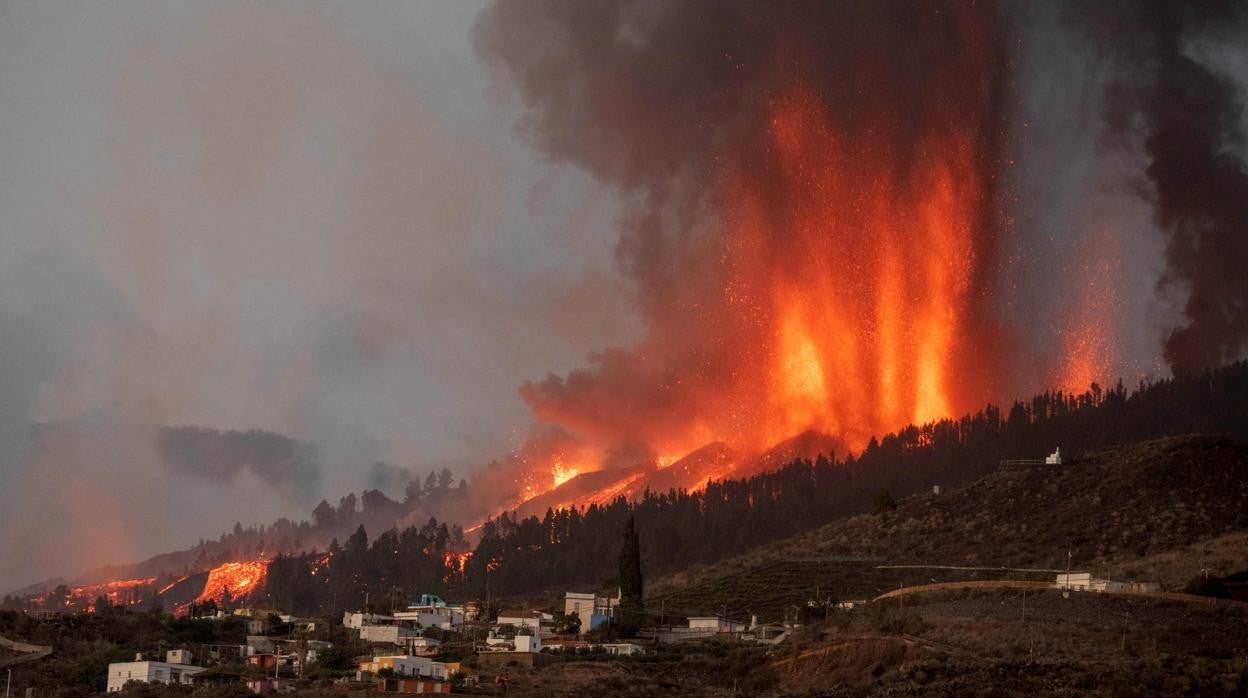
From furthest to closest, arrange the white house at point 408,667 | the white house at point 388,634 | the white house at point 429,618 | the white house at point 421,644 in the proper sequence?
the white house at point 429,618 < the white house at point 388,634 < the white house at point 421,644 < the white house at point 408,667

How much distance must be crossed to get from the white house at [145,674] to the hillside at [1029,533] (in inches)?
1609

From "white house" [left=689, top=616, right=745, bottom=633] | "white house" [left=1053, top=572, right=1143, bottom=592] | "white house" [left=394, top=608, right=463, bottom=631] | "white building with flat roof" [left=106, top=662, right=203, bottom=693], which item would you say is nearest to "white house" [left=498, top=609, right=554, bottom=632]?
"white house" [left=394, top=608, right=463, bottom=631]

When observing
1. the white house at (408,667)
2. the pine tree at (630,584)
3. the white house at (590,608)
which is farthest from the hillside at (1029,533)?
the white house at (408,667)

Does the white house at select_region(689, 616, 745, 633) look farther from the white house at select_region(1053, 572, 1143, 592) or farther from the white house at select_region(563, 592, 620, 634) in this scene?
the white house at select_region(1053, 572, 1143, 592)

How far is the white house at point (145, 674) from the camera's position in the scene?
89938 millimetres

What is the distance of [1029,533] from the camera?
121 meters

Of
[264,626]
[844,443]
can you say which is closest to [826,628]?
[264,626]

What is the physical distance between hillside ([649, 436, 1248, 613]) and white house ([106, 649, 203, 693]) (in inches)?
1609

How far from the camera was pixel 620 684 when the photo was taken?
285ft

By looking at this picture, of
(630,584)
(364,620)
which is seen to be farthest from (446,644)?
(630,584)

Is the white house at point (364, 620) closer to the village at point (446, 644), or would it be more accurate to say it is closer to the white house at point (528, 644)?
the village at point (446, 644)

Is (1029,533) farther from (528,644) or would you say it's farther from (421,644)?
(421,644)

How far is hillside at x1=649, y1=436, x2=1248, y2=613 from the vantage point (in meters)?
112

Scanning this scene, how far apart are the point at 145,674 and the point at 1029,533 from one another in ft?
198
